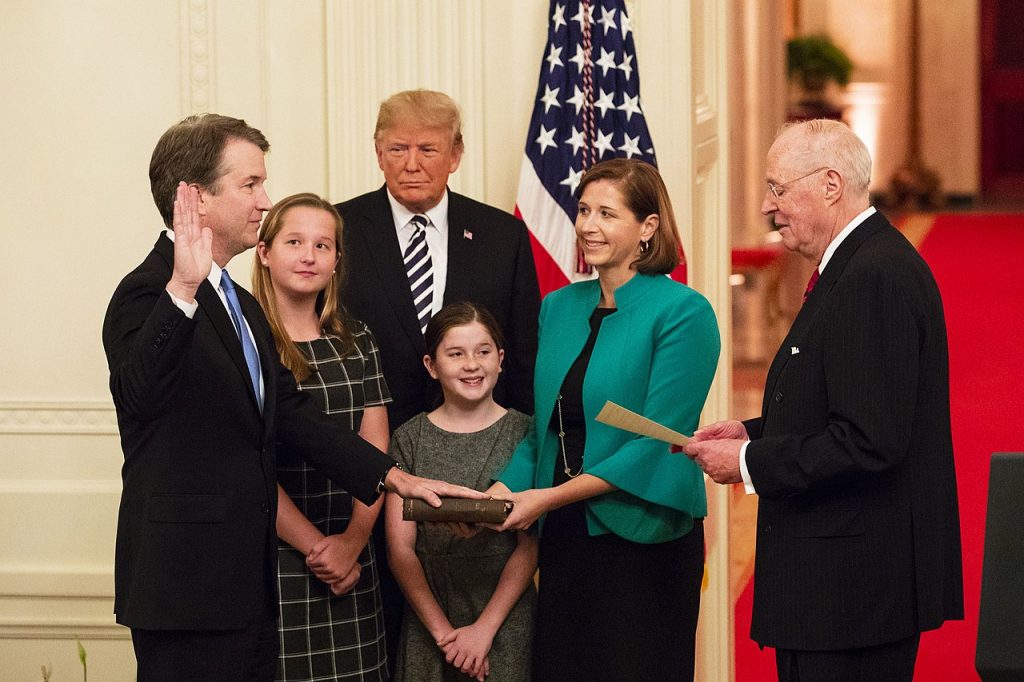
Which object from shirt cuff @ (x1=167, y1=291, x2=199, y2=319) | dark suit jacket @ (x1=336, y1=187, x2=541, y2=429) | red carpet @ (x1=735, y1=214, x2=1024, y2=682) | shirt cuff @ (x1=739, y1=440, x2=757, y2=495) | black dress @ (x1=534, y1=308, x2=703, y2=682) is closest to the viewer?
shirt cuff @ (x1=167, y1=291, x2=199, y2=319)

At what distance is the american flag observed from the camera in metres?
4.75

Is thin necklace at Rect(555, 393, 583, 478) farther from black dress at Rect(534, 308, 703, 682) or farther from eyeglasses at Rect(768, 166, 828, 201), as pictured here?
eyeglasses at Rect(768, 166, 828, 201)

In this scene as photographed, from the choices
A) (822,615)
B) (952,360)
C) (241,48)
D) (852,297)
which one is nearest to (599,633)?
(822,615)

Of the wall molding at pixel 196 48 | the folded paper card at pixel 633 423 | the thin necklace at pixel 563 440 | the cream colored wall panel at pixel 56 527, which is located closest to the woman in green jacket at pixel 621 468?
the thin necklace at pixel 563 440

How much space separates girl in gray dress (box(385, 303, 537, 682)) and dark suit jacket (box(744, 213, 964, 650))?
34.7 inches

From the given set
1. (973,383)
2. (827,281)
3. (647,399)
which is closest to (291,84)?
(647,399)

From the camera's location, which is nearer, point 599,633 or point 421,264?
point 599,633

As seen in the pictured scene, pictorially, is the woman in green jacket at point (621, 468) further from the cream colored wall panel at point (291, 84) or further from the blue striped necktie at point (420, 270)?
the cream colored wall panel at point (291, 84)

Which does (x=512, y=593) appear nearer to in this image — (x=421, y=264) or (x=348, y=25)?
(x=421, y=264)

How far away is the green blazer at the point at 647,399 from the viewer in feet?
11.5

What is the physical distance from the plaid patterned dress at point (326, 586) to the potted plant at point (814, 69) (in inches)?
678

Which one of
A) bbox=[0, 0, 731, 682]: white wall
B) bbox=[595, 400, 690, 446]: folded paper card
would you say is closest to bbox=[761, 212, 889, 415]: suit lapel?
bbox=[595, 400, 690, 446]: folded paper card

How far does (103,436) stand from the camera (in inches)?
195

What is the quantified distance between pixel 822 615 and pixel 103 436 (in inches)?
116
